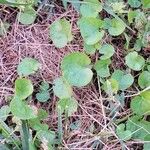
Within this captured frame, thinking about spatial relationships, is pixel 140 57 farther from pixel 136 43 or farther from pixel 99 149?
pixel 99 149

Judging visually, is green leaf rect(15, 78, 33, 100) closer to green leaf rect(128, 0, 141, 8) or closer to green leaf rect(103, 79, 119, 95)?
green leaf rect(103, 79, 119, 95)

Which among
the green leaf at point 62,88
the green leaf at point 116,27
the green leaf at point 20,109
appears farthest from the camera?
the green leaf at point 116,27

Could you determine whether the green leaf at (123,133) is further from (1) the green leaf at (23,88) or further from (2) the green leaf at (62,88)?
(1) the green leaf at (23,88)

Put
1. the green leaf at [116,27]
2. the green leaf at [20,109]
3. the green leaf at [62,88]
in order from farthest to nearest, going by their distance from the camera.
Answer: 1. the green leaf at [116,27]
2. the green leaf at [62,88]
3. the green leaf at [20,109]

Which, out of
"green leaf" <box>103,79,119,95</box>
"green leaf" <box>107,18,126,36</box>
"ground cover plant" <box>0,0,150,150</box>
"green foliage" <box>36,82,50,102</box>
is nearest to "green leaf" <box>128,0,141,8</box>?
"ground cover plant" <box>0,0,150,150</box>

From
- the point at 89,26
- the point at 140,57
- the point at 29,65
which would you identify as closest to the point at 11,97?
the point at 29,65

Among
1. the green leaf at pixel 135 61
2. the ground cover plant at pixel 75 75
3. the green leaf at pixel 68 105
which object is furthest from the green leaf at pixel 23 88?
the green leaf at pixel 135 61

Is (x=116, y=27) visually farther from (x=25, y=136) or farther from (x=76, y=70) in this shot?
(x=25, y=136)
